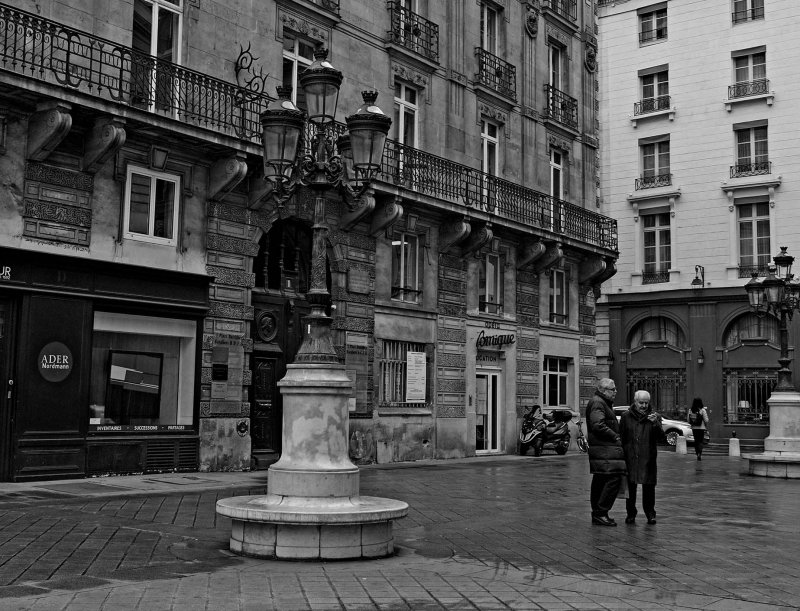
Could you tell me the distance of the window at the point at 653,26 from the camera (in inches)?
1639

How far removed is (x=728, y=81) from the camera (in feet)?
129

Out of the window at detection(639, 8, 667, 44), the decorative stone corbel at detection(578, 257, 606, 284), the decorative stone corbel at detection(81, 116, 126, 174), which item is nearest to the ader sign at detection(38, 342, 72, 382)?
the decorative stone corbel at detection(81, 116, 126, 174)

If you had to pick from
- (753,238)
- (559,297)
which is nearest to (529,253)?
(559,297)

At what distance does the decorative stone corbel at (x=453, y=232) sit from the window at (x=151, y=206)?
8.22 metres

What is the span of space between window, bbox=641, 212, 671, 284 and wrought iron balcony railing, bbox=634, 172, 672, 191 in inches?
49.3

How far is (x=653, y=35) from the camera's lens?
41.8 m

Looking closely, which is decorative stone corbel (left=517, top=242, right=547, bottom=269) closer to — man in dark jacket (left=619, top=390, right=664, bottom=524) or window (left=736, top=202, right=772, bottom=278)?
window (left=736, top=202, right=772, bottom=278)

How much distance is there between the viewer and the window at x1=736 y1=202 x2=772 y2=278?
124 feet

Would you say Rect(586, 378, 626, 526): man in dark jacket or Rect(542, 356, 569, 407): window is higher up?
Rect(542, 356, 569, 407): window

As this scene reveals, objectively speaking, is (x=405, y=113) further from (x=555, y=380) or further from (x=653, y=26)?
(x=653, y=26)

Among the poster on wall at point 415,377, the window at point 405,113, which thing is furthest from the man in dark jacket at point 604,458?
the window at point 405,113

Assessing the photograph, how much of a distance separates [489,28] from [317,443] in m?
21.0

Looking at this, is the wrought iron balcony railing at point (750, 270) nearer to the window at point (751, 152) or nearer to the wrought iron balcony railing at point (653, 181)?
the window at point (751, 152)

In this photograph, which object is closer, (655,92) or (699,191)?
(699,191)
